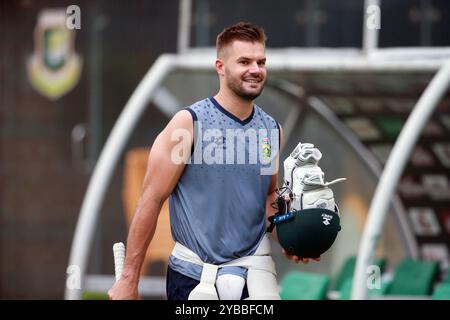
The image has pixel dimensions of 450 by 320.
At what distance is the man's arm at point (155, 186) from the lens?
4102 mm

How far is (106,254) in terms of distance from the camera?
406 inches

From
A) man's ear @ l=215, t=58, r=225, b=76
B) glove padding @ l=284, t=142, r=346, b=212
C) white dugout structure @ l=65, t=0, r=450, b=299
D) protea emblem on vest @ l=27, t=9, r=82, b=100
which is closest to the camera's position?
glove padding @ l=284, t=142, r=346, b=212

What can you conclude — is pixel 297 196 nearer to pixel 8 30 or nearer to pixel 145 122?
pixel 145 122

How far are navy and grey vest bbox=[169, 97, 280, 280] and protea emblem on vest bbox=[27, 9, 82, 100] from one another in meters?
6.54

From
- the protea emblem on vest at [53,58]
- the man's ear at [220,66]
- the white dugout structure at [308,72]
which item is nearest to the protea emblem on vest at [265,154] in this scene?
the man's ear at [220,66]

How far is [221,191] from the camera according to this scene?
4.11 meters

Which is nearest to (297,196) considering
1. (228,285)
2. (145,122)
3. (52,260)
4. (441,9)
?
(228,285)

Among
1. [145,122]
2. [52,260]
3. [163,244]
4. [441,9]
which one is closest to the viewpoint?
[441,9]

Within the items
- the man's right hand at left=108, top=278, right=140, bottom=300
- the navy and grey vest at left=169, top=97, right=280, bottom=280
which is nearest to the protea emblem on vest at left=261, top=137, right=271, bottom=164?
the navy and grey vest at left=169, top=97, right=280, bottom=280

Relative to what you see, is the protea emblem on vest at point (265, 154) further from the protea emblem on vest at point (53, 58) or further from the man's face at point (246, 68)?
the protea emblem on vest at point (53, 58)

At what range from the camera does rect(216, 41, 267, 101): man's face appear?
4117 millimetres

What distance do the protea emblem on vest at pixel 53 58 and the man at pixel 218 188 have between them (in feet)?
21.4

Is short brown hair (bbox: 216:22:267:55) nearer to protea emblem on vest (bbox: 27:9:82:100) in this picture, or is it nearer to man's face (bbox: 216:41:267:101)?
man's face (bbox: 216:41:267:101)
